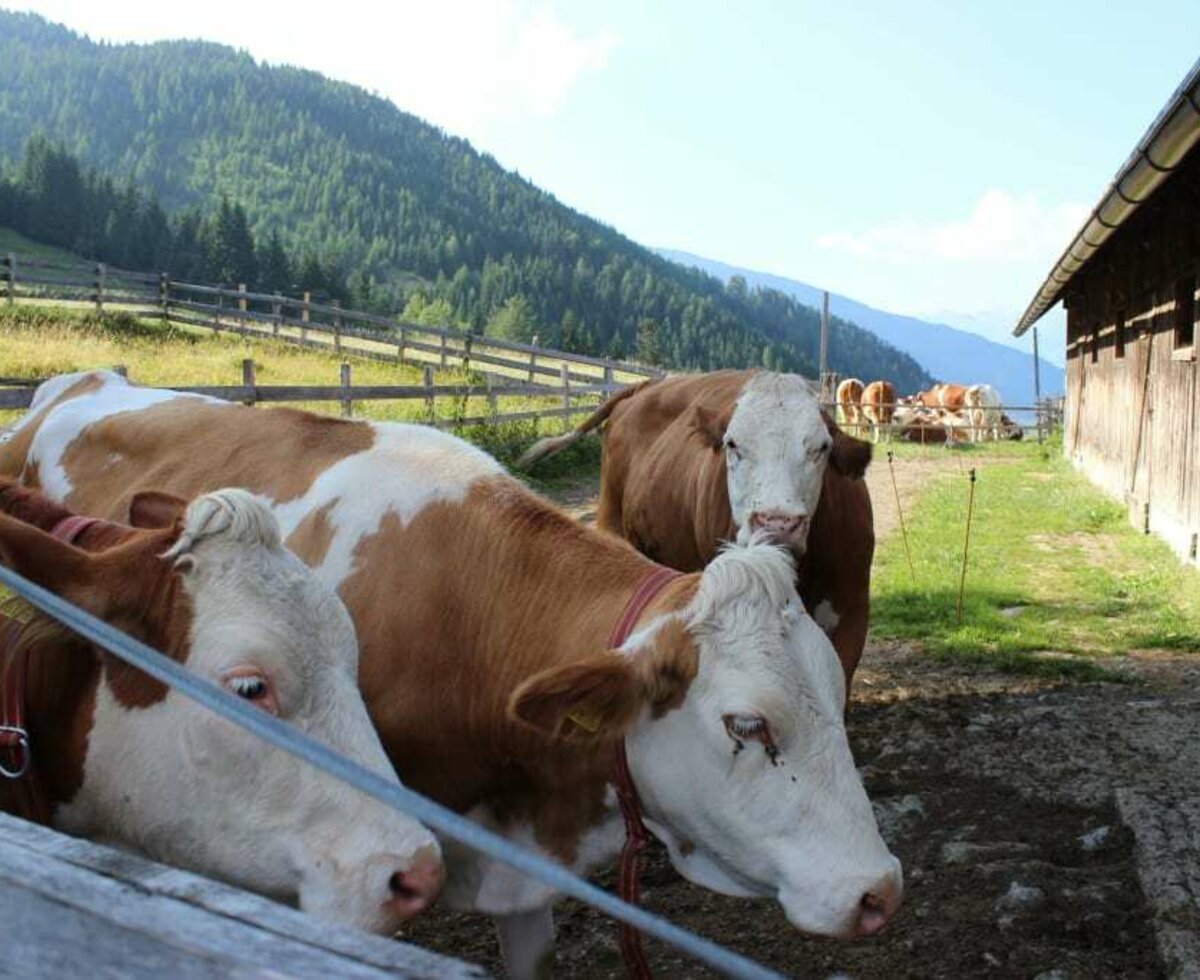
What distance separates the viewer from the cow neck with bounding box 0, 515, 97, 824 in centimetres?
224

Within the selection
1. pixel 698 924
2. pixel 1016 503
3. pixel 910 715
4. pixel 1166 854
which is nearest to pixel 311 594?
pixel 698 924

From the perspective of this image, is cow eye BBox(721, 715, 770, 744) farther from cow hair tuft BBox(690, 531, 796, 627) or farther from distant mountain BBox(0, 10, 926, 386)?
distant mountain BBox(0, 10, 926, 386)

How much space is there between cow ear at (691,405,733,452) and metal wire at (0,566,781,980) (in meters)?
4.14

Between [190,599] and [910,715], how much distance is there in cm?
464

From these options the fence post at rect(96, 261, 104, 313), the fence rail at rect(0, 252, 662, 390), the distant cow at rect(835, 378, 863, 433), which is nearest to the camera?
the fence rail at rect(0, 252, 662, 390)

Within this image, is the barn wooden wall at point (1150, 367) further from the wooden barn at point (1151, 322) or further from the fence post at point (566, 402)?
the fence post at point (566, 402)

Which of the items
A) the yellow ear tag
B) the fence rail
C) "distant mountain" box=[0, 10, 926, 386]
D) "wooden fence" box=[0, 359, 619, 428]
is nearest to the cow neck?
the yellow ear tag

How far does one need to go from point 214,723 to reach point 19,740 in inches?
16.3

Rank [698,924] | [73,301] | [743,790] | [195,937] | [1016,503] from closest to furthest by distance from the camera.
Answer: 1. [195,937]
2. [743,790]
3. [698,924]
4. [1016,503]
5. [73,301]

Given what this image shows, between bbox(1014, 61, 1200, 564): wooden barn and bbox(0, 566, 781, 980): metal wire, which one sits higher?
bbox(1014, 61, 1200, 564): wooden barn

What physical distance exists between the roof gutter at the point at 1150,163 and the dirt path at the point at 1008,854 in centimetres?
332

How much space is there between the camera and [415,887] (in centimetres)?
205

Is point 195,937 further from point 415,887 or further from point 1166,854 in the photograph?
point 1166,854

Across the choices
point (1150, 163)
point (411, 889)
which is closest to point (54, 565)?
point (411, 889)
